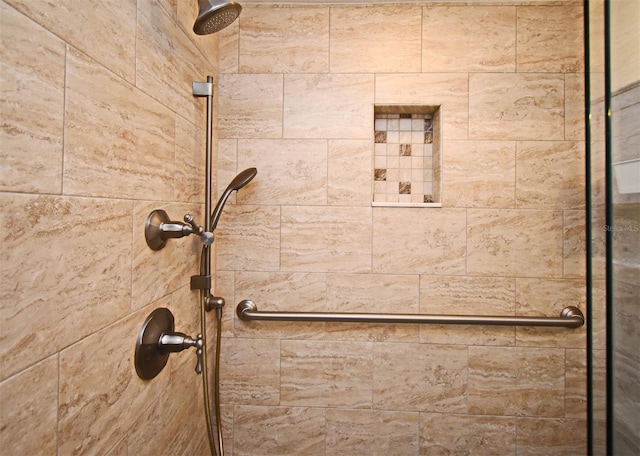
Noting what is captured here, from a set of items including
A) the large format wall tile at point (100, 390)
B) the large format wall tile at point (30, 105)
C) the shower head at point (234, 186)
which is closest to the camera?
the large format wall tile at point (30, 105)

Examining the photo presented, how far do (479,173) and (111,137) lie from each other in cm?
122

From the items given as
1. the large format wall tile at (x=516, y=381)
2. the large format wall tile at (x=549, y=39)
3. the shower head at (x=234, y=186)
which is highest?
the large format wall tile at (x=549, y=39)

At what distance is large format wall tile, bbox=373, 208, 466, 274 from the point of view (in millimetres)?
1312

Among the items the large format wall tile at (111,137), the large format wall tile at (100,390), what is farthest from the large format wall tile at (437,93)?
the large format wall tile at (100,390)

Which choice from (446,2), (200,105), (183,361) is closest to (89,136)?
(200,105)

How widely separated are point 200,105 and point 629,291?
1.32m

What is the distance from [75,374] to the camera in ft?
2.10

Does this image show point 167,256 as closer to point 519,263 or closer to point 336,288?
point 336,288

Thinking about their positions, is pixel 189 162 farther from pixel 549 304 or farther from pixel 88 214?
pixel 549 304

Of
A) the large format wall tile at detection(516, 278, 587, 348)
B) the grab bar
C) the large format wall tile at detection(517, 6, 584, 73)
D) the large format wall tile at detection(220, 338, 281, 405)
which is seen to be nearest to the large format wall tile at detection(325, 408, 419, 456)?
the large format wall tile at detection(220, 338, 281, 405)

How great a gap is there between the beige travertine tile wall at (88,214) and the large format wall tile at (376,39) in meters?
0.57

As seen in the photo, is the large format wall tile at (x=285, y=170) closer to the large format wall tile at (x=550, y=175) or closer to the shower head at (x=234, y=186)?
the shower head at (x=234, y=186)

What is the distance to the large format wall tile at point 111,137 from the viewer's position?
62 cm

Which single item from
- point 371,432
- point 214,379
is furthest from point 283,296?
point 371,432
